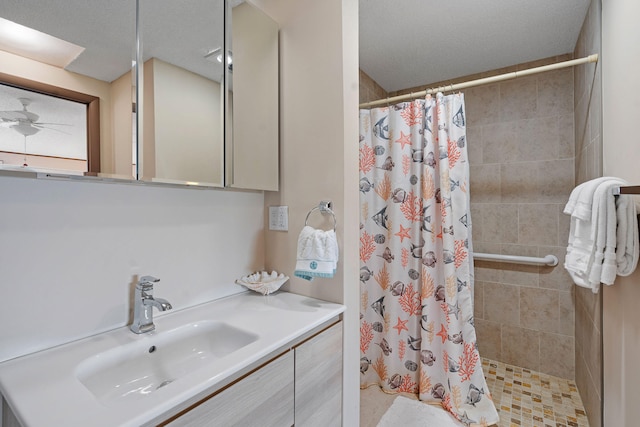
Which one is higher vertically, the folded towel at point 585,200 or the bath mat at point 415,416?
the folded towel at point 585,200

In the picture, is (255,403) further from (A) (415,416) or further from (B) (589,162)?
(B) (589,162)

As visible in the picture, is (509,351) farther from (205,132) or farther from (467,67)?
(205,132)

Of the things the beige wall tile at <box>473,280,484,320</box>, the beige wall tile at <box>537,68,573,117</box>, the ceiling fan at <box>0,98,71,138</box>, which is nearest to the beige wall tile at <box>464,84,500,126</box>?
the beige wall tile at <box>537,68,573,117</box>

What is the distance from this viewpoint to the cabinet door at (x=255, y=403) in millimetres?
755

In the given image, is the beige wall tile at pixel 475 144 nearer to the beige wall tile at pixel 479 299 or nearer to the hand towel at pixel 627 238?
the beige wall tile at pixel 479 299

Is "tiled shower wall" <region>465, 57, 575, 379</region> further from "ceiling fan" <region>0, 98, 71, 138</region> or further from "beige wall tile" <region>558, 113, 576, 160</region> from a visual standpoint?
"ceiling fan" <region>0, 98, 71, 138</region>

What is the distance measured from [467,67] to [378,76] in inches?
27.1

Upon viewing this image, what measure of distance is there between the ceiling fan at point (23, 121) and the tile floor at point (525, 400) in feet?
6.44

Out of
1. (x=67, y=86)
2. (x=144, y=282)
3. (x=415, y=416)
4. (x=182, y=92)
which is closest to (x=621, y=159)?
(x=415, y=416)

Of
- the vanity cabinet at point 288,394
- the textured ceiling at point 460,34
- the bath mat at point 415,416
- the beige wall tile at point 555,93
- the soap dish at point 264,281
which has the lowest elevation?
the bath mat at point 415,416

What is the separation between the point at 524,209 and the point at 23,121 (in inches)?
110

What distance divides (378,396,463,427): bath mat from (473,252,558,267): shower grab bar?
3.86ft

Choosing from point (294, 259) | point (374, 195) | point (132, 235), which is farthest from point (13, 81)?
point (374, 195)

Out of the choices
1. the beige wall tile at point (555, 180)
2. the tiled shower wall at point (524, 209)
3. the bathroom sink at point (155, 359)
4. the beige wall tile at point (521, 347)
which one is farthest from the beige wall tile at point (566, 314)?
the bathroom sink at point (155, 359)
